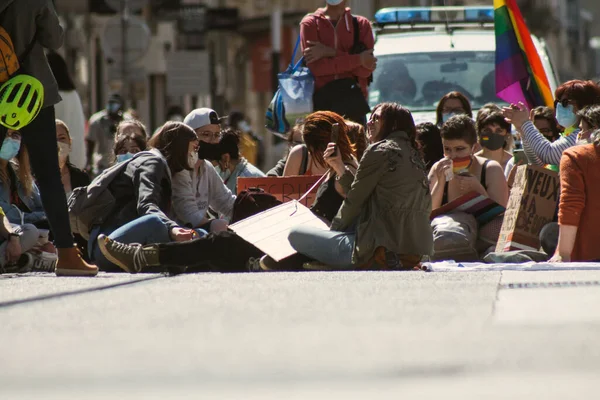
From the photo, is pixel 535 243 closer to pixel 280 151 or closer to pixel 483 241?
pixel 483 241

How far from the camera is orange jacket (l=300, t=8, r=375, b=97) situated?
12.9 meters

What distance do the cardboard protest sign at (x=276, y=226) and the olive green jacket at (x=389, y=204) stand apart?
46cm

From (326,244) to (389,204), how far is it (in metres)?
0.50

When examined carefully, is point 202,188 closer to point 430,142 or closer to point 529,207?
point 430,142

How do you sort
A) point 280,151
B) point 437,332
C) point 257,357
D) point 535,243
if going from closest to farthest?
1. point 257,357
2. point 437,332
3. point 535,243
4. point 280,151

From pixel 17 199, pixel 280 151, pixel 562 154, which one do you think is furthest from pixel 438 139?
pixel 280 151

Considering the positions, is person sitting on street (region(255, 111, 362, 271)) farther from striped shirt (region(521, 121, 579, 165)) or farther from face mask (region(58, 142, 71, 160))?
face mask (region(58, 142, 71, 160))

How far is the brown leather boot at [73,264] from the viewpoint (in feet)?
30.7

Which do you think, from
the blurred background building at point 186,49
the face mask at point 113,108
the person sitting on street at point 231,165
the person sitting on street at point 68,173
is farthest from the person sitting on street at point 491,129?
the face mask at point 113,108

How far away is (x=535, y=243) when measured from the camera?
10273 mm

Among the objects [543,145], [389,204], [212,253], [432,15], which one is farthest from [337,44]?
[432,15]

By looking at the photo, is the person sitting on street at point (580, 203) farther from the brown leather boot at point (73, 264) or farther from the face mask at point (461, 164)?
the brown leather boot at point (73, 264)

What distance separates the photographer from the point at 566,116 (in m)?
10.8

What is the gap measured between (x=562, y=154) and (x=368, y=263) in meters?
1.39
